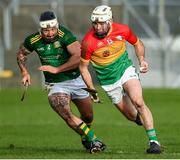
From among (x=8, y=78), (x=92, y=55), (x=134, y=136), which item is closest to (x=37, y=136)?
(x=134, y=136)

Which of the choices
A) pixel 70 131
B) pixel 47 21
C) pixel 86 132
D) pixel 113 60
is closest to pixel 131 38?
pixel 113 60

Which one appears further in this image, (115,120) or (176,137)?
(115,120)

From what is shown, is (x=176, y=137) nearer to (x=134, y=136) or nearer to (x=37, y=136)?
(x=134, y=136)

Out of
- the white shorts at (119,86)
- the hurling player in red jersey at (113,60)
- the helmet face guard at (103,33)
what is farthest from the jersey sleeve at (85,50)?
the white shorts at (119,86)

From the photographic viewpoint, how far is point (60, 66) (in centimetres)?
1762

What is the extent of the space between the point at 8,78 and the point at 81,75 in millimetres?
30411

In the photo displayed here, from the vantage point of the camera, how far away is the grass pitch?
17.4 m

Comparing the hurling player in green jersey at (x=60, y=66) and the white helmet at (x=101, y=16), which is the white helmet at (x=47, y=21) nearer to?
the hurling player in green jersey at (x=60, y=66)

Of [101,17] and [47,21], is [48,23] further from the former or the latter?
[101,17]

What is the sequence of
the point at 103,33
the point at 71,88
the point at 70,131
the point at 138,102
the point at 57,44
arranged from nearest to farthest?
the point at 138,102 → the point at 103,33 → the point at 57,44 → the point at 71,88 → the point at 70,131

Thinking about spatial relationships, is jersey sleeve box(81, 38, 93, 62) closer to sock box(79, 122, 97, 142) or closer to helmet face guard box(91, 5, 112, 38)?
helmet face guard box(91, 5, 112, 38)

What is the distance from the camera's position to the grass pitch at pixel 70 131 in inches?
685

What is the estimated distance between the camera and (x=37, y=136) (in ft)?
76.3

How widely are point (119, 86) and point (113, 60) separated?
50cm
